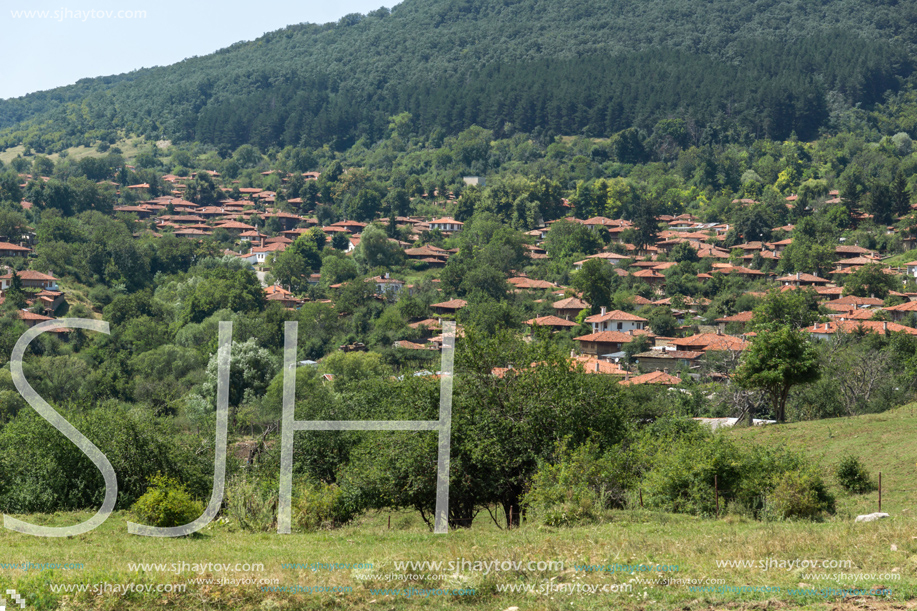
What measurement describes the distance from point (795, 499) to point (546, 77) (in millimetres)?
127511

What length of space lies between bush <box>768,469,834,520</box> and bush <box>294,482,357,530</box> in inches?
281

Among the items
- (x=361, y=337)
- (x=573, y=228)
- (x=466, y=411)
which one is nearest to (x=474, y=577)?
(x=466, y=411)

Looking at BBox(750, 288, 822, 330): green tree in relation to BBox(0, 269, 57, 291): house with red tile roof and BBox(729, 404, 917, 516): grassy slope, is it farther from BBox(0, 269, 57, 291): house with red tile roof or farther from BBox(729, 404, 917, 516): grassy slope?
BBox(0, 269, 57, 291): house with red tile roof

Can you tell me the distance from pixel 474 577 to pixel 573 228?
7118 centimetres

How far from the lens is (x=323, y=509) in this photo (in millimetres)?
16094

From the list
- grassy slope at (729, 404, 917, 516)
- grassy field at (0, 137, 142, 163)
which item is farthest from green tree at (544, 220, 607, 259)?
grassy field at (0, 137, 142, 163)

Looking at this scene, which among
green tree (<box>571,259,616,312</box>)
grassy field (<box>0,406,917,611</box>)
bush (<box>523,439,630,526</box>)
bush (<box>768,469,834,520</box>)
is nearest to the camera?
grassy field (<box>0,406,917,611</box>)

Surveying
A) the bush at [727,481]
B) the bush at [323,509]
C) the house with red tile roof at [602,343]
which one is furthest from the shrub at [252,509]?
the house with red tile roof at [602,343]

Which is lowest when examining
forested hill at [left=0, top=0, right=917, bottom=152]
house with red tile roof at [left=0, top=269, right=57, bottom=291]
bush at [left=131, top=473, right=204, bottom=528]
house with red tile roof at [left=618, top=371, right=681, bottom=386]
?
house with red tile roof at [left=618, top=371, right=681, bottom=386]

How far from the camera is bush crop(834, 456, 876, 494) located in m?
15.7

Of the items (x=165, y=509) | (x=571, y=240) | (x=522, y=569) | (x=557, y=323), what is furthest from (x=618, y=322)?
(x=522, y=569)

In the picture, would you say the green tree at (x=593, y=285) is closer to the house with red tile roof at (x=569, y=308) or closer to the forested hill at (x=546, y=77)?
the house with red tile roof at (x=569, y=308)

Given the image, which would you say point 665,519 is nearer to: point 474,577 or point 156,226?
point 474,577

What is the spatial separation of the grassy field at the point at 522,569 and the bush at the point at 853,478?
9.30ft
